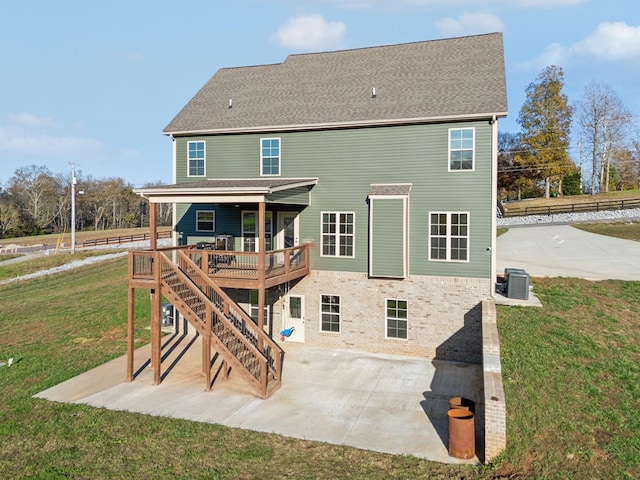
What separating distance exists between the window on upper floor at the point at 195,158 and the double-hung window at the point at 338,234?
207 inches

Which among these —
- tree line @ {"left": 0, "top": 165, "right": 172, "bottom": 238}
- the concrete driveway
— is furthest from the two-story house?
tree line @ {"left": 0, "top": 165, "right": 172, "bottom": 238}

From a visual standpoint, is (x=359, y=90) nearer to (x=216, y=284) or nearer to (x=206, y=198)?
(x=206, y=198)

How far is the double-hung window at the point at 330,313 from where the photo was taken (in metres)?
15.4

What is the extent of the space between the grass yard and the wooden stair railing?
209cm

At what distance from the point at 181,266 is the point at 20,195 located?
3094 inches

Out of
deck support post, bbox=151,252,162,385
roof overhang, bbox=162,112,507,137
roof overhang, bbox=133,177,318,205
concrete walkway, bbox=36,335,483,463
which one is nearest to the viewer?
concrete walkway, bbox=36,335,483,463

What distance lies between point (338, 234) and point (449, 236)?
372 cm

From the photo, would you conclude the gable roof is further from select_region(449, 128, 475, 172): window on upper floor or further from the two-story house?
select_region(449, 128, 475, 172): window on upper floor

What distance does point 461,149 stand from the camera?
45.6 feet

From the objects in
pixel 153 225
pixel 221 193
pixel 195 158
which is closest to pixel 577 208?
pixel 195 158

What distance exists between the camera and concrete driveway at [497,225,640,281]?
18.2m

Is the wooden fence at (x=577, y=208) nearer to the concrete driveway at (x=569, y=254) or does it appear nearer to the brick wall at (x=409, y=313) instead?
the concrete driveway at (x=569, y=254)

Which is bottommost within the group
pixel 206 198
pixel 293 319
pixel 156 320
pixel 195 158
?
pixel 293 319

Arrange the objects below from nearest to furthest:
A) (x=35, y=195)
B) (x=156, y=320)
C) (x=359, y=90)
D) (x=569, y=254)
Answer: (x=156, y=320) < (x=359, y=90) < (x=569, y=254) < (x=35, y=195)
